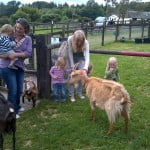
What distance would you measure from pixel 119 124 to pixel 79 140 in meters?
0.92

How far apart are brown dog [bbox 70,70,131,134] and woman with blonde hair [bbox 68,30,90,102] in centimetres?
70

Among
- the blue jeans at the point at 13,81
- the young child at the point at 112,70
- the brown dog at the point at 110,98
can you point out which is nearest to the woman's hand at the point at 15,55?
the blue jeans at the point at 13,81

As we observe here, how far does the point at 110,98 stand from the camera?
5.84m

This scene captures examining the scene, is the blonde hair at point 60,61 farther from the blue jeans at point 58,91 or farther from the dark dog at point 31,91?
the dark dog at point 31,91

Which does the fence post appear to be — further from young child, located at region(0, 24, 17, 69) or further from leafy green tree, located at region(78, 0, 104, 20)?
leafy green tree, located at region(78, 0, 104, 20)

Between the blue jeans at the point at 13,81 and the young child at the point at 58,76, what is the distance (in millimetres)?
1186

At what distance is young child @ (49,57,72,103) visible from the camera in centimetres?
777

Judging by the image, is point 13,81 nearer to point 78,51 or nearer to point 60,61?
point 60,61

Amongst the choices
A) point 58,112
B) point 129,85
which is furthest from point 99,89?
point 129,85

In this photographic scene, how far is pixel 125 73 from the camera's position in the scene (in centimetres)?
1134

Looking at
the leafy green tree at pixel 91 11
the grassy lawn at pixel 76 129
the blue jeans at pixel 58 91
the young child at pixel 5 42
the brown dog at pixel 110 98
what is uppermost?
the young child at pixel 5 42

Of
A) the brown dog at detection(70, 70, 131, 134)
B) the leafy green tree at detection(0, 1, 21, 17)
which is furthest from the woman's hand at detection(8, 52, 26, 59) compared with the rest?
the leafy green tree at detection(0, 1, 21, 17)

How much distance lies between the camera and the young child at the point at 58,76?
7.77 metres

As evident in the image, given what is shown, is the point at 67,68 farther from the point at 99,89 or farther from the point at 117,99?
the point at 117,99
